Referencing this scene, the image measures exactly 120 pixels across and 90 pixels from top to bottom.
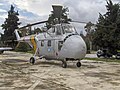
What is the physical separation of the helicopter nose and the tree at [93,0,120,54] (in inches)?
376

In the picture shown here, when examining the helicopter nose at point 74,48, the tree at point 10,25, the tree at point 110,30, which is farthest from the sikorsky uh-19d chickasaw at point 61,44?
the tree at point 10,25

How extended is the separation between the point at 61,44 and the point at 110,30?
10.3 meters

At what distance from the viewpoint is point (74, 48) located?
15.7 metres

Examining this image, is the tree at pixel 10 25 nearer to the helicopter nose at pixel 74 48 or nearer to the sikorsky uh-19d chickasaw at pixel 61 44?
the sikorsky uh-19d chickasaw at pixel 61 44

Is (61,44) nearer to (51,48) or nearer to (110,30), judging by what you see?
(51,48)

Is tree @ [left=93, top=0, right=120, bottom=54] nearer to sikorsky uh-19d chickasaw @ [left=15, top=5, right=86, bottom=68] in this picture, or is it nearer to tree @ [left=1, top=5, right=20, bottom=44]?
sikorsky uh-19d chickasaw @ [left=15, top=5, right=86, bottom=68]

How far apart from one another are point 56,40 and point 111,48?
1100cm

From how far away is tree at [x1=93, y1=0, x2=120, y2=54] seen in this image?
24.9 meters

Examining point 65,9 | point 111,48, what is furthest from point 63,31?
point 65,9

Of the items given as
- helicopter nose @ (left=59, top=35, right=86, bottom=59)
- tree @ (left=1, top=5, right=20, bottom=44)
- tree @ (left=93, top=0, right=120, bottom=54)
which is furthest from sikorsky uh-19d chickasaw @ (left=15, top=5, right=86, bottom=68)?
tree @ (left=1, top=5, right=20, bottom=44)

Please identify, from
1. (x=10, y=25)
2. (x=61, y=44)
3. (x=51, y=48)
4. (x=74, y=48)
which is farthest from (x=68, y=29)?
(x=10, y=25)

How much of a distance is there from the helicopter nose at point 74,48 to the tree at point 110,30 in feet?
31.3

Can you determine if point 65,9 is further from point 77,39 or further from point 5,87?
point 5,87

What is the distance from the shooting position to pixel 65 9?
62.5 m
